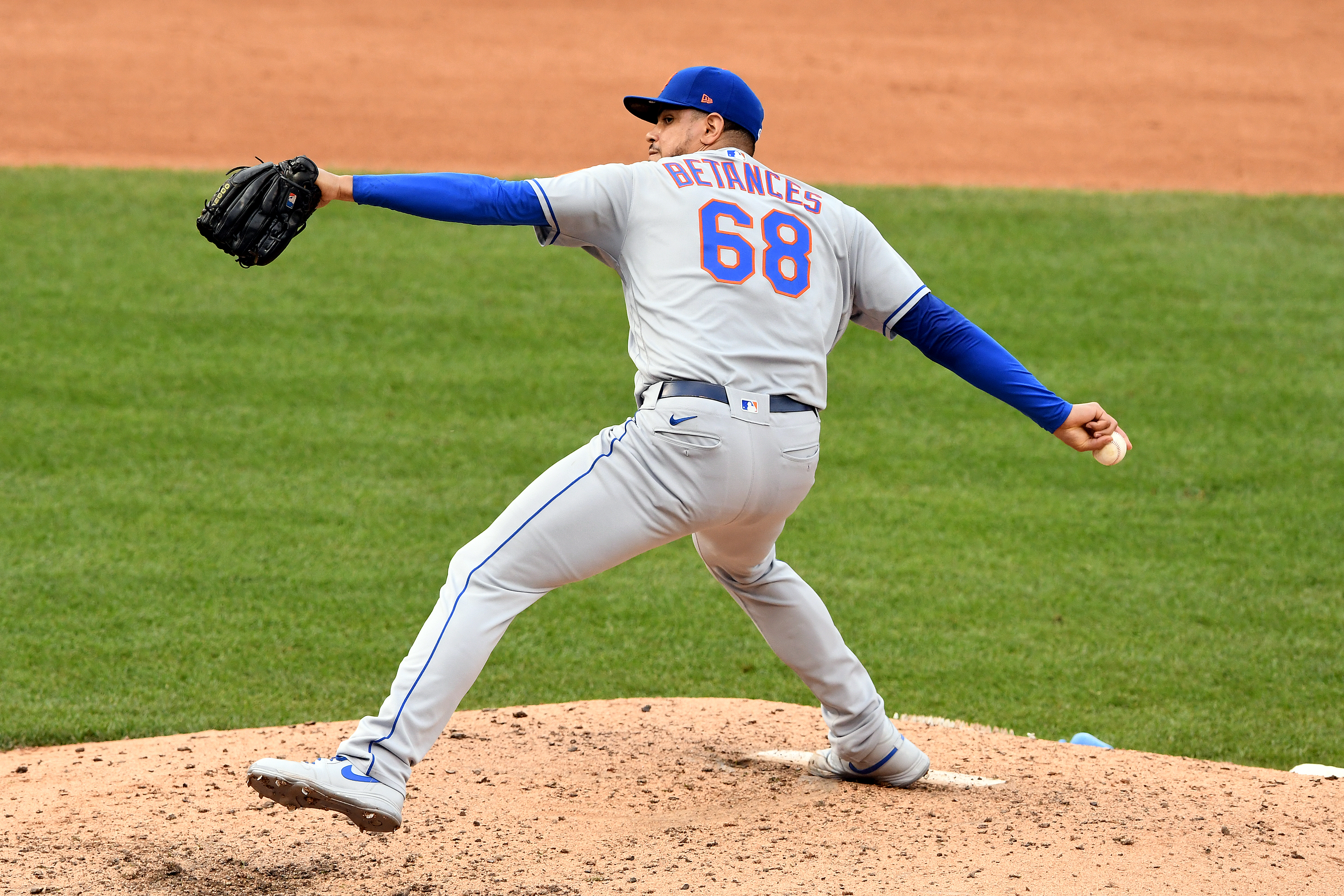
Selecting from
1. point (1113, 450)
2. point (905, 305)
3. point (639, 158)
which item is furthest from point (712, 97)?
point (639, 158)

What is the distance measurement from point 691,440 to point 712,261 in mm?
430

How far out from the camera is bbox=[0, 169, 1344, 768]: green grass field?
5652 millimetres

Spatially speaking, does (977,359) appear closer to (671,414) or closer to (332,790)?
(671,414)

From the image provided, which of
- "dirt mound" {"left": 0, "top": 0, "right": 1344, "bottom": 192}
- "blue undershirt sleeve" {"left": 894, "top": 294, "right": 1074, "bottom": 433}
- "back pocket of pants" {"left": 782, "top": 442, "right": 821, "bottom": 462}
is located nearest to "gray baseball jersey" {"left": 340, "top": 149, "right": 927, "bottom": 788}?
"back pocket of pants" {"left": 782, "top": 442, "right": 821, "bottom": 462}

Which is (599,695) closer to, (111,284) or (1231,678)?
(1231,678)

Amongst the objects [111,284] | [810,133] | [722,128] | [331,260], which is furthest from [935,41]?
[722,128]

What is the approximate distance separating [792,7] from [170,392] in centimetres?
1209

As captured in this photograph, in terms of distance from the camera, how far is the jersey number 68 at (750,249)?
3344mm

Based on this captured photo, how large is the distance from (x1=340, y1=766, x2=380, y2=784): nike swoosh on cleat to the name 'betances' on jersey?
4.94 feet

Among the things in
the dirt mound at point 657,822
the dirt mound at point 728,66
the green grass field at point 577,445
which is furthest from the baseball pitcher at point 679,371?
the dirt mound at point 728,66

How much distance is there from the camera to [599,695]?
5.51m

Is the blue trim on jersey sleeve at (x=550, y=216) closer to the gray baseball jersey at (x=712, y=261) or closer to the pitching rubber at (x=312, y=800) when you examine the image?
the gray baseball jersey at (x=712, y=261)

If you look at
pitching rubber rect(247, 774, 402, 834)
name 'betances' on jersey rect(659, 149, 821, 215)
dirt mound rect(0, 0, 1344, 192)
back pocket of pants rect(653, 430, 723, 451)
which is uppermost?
dirt mound rect(0, 0, 1344, 192)

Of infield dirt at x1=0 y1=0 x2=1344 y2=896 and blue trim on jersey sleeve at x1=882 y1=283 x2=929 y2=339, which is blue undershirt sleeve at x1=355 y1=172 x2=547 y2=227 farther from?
infield dirt at x1=0 y1=0 x2=1344 y2=896
